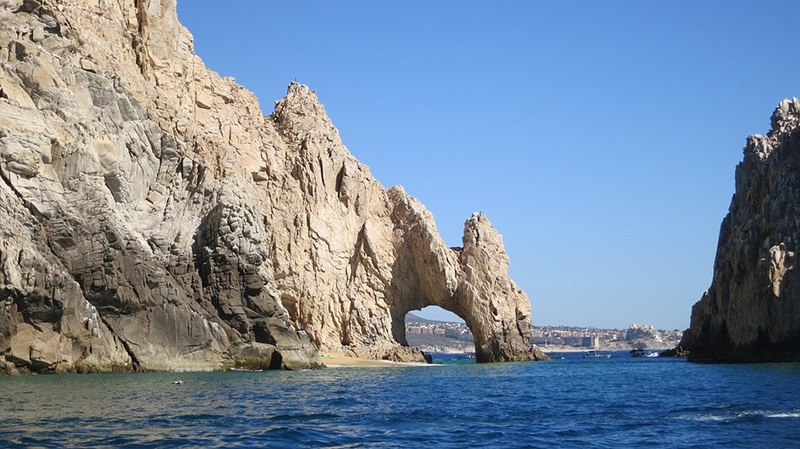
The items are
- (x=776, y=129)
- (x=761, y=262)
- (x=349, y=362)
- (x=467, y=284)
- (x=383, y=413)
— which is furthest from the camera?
(x=776, y=129)

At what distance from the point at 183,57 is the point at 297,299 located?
21599 millimetres

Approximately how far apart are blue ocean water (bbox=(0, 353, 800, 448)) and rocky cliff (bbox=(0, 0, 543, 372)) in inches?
221

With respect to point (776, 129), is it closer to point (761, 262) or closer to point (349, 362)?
point (761, 262)

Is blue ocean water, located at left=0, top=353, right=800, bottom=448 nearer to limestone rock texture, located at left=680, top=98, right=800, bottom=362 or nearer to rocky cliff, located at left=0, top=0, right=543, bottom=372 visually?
rocky cliff, located at left=0, top=0, right=543, bottom=372

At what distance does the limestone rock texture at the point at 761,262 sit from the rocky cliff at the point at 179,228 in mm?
18115

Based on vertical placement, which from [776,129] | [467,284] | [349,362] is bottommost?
[349,362]

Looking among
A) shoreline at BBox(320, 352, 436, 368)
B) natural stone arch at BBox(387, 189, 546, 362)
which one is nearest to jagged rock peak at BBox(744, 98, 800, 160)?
natural stone arch at BBox(387, 189, 546, 362)

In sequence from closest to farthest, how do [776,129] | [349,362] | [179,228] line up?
[179,228] → [349,362] → [776,129]

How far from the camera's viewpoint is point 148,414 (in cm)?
2977

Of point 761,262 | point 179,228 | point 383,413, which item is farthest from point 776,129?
point 383,413

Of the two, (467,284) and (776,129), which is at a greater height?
(776,129)

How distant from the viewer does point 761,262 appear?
74.1 meters

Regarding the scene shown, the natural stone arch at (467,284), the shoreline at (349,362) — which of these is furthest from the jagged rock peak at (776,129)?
the shoreline at (349,362)

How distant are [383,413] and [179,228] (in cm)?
3155
